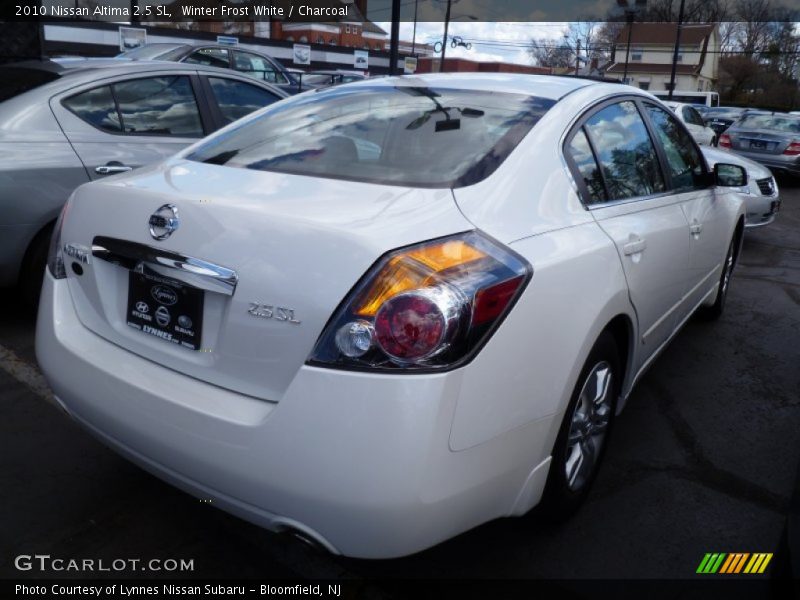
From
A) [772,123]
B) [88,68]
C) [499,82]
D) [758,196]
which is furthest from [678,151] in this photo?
[772,123]

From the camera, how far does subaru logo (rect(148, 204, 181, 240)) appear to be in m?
2.04

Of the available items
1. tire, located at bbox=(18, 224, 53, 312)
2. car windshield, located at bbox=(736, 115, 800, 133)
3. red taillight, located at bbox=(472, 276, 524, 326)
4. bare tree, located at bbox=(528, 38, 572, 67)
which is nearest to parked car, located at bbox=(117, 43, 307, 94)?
tire, located at bbox=(18, 224, 53, 312)

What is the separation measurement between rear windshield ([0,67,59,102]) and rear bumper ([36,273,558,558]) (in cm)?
296

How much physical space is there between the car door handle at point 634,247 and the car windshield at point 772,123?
13.8 metres

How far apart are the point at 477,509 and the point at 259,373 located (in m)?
0.68

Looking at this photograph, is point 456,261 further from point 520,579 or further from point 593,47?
point 593,47

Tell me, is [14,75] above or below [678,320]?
above

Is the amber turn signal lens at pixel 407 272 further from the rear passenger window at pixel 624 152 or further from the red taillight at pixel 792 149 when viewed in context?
the red taillight at pixel 792 149

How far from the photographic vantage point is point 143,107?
186 inches

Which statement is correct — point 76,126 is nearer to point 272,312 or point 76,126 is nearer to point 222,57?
point 272,312

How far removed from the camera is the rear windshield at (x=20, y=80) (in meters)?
4.29

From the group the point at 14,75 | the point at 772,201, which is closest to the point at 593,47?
the point at 772,201

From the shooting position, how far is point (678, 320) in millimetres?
3654

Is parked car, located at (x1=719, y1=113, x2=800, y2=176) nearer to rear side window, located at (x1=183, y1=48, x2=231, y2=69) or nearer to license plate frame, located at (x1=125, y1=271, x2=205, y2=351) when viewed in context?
rear side window, located at (x1=183, y1=48, x2=231, y2=69)
